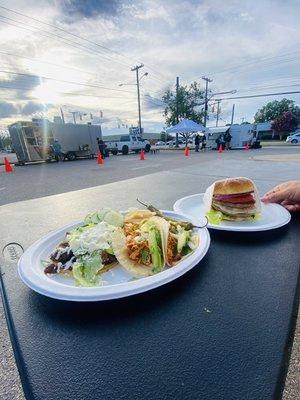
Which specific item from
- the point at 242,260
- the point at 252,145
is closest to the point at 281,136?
the point at 252,145

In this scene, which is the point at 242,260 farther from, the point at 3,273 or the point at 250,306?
the point at 3,273

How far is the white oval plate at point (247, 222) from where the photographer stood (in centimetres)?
129

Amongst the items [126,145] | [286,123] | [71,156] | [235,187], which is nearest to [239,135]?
[126,145]

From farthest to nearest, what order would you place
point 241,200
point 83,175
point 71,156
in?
point 71,156 → point 83,175 → point 241,200

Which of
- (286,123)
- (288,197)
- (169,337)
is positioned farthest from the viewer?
(286,123)

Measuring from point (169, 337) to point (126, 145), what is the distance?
2247 centimetres

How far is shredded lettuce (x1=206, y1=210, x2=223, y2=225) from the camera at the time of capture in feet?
4.72

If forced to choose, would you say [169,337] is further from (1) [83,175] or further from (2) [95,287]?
(1) [83,175]

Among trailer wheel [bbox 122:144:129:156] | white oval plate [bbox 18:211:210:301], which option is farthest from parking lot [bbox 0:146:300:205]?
trailer wheel [bbox 122:144:129:156]

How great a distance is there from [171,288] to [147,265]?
13 centimetres

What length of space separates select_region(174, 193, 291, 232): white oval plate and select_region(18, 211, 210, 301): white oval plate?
285mm

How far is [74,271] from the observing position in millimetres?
867

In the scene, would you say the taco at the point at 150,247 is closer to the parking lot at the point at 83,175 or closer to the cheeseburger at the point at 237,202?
the cheeseburger at the point at 237,202

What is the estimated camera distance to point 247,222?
4.72 feet
